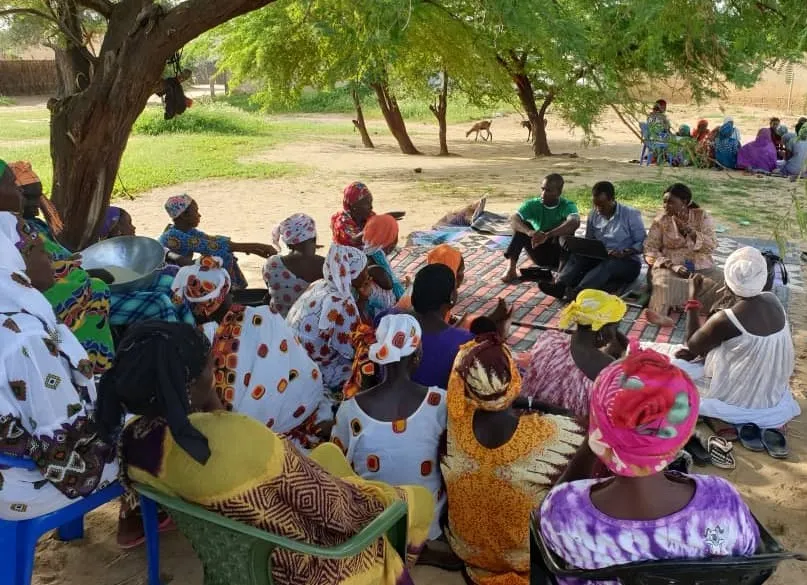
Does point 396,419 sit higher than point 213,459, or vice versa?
point 213,459

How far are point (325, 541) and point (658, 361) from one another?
110cm

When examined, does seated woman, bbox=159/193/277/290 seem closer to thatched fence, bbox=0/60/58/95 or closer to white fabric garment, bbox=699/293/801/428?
white fabric garment, bbox=699/293/801/428

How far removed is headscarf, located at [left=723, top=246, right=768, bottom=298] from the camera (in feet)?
12.3

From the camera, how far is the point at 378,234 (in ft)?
17.2

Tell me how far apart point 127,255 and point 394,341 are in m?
2.29

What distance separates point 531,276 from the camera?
22.9 feet

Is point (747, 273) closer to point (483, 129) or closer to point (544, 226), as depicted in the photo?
point (544, 226)

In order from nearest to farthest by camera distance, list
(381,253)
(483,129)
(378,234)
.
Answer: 1. (378,234)
2. (381,253)
3. (483,129)

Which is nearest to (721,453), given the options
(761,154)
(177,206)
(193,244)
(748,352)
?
(748,352)

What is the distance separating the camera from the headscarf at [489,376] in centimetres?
254

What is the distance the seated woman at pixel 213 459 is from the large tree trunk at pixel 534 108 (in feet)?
45.7

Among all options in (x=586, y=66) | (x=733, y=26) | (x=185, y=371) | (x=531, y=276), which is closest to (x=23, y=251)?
(x=185, y=371)

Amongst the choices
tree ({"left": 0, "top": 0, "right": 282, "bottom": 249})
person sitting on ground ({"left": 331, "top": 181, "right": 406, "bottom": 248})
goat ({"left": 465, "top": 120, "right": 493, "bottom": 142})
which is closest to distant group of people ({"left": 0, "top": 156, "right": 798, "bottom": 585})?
tree ({"left": 0, "top": 0, "right": 282, "bottom": 249})

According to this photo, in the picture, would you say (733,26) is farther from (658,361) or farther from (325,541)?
(325,541)
